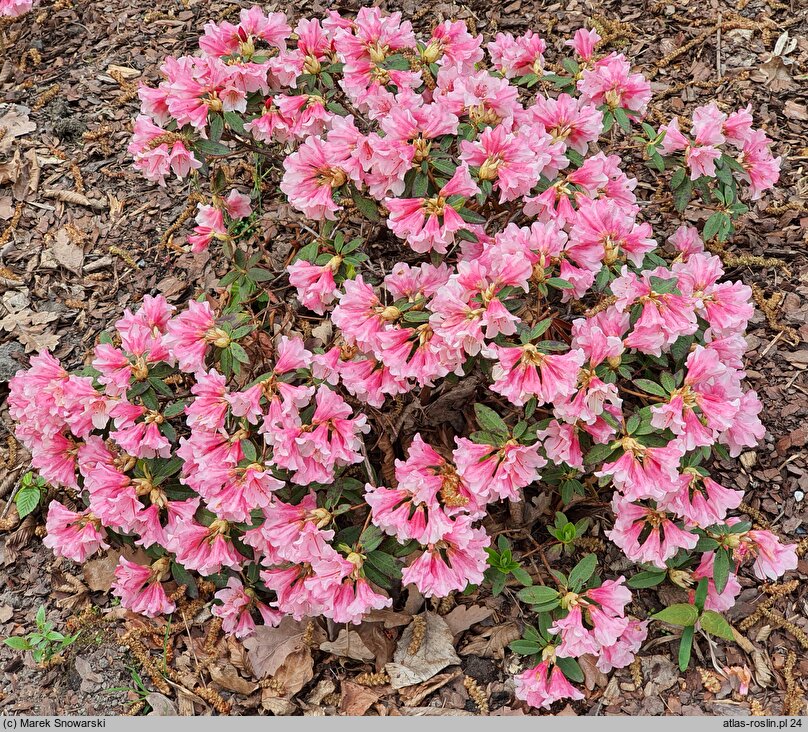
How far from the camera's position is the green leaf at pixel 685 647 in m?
2.51

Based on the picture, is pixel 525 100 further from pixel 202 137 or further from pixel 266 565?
pixel 266 565

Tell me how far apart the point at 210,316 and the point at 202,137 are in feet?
2.30

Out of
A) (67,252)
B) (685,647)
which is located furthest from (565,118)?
(67,252)

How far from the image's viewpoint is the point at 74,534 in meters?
2.61

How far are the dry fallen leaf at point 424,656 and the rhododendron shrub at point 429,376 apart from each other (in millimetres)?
260

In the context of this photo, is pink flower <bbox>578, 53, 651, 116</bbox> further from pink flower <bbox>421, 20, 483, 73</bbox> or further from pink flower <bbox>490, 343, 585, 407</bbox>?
Answer: pink flower <bbox>490, 343, 585, 407</bbox>

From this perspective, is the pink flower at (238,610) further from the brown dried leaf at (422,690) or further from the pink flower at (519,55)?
the pink flower at (519,55)

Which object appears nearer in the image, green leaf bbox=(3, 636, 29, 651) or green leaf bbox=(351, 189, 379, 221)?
green leaf bbox=(351, 189, 379, 221)

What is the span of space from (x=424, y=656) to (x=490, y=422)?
921mm

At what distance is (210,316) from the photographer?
8.11 feet

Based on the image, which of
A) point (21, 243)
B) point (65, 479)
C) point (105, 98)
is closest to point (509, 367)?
point (65, 479)

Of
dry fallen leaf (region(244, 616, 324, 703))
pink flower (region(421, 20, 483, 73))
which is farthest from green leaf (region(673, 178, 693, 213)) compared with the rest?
dry fallen leaf (region(244, 616, 324, 703))

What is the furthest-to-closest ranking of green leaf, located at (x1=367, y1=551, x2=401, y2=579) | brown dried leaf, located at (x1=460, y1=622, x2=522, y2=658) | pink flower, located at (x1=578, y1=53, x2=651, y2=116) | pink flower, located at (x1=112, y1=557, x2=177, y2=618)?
pink flower, located at (x1=578, y1=53, x2=651, y2=116), brown dried leaf, located at (x1=460, y1=622, x2=522, y2=658), pink flower, located at (x1=112, y1=557, x2=177, y2=618), green leaf, located at (x1=367, y1=551, x2=401, y2=579)

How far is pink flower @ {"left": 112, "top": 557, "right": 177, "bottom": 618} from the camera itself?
2.60 meters
